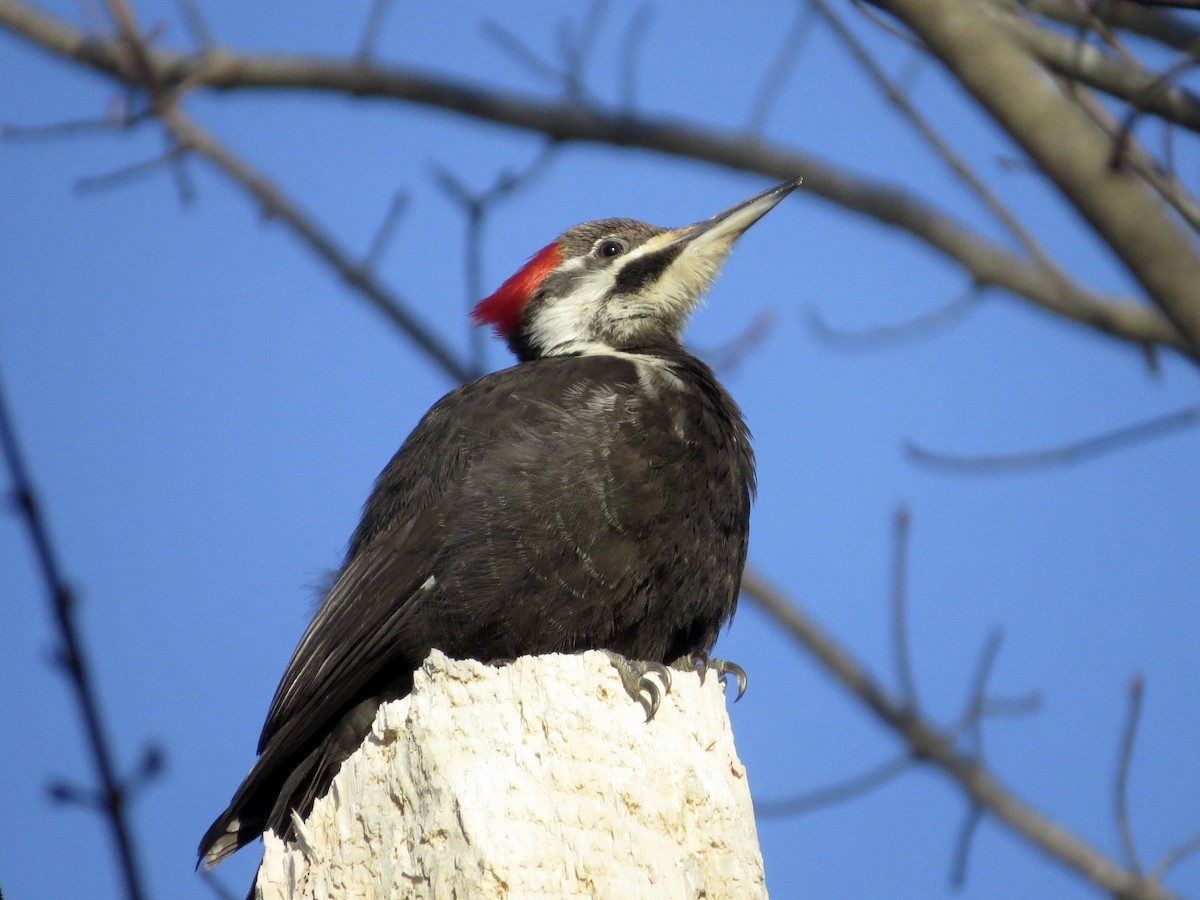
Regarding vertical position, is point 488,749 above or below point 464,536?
below

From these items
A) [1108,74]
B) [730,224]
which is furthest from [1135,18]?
[730,224]

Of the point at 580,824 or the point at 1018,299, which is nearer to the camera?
the point at 580,824

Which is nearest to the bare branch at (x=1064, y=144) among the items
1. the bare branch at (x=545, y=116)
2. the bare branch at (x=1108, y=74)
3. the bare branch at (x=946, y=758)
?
the bare branch at (x=1108, y=74)

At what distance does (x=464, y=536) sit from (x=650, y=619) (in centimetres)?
61

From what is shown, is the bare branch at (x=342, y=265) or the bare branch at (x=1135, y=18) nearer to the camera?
the bare branch at (x=1135, y=18)

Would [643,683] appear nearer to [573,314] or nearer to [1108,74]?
[1108,74]

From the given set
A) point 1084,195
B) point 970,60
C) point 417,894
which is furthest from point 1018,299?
point 417,894

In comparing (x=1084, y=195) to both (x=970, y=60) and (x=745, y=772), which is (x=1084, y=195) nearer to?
(x=970, y=60)

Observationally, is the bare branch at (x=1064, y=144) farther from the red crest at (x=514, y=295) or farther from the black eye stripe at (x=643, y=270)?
the red crest at (x=514, y=295)

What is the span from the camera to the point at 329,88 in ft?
19.7

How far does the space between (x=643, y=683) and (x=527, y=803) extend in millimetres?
529

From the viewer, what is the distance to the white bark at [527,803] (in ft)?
9.25

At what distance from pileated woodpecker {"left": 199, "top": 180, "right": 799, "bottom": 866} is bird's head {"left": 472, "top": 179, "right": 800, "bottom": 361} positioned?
916 millimetres

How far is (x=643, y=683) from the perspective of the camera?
10.9 ft
